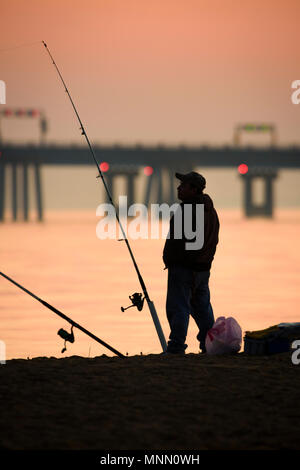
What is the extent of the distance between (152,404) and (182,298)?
2.57 meters

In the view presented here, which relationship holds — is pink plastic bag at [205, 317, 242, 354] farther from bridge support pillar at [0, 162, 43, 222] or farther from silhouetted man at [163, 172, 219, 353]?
bridge support pillar at [0, 162, 43, 222]

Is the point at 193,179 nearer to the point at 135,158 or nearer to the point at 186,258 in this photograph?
the point at 186,258

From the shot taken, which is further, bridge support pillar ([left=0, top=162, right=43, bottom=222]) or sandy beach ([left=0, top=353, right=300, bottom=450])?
bridge support pillar ([left=0, top=162, right=43, bottom=222])

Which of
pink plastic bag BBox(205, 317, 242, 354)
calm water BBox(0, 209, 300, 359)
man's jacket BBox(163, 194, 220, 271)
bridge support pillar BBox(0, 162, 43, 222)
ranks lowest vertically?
pink plastic bag BBox(205, 317, 242, 354)

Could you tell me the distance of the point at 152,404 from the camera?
6840 millimetres

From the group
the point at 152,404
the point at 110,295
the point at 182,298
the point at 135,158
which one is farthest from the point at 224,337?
the point at 135,158

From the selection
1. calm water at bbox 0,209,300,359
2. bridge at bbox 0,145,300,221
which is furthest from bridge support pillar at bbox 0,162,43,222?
calm water at bbox 0,209,300,359

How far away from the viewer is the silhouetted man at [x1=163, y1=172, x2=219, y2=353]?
9.28 metres

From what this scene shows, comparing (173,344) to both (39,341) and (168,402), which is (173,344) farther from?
(39,341)

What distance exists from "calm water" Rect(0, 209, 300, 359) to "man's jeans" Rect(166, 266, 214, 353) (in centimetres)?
211

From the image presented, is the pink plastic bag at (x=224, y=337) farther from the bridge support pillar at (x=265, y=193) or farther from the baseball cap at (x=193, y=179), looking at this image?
the bridge support pillar at (x=265, y=193)

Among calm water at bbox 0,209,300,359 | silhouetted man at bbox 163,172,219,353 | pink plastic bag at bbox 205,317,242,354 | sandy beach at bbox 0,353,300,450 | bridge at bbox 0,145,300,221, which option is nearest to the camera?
sandy beach at bbox 0,353,300,450

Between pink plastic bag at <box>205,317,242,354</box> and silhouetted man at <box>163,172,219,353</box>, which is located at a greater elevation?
silhouetted man at <box>163,172,219,353</box>
